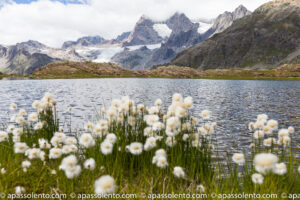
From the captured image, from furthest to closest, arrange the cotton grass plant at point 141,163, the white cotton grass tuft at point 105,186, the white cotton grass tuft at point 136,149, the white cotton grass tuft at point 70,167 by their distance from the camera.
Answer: the white cotton grass tuft at point 136,149 → the cotton grass plant at point 141,163 → the white cotton grass tuft at point 70,167 → the white cotton grass tuft at point 105,186

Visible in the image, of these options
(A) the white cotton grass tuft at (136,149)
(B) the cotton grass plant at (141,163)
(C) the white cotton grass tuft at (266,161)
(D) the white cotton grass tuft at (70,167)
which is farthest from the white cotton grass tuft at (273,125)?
(D) the white cotton grass tuft at (70,167)

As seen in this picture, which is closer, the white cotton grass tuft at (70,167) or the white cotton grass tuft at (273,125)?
the white cotton grass tuft at (70,167)

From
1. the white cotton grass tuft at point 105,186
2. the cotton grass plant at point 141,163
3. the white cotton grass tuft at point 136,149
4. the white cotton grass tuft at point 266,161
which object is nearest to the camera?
the white cotton grass tuft at point 105,186

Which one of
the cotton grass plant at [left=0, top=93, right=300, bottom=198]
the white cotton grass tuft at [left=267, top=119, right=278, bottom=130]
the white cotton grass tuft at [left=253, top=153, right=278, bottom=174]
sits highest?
the white cotton grass tuft at [left=267, top=119, right=278, bottom=130]

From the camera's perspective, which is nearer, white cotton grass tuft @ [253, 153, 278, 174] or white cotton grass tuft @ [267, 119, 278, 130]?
white cotton grass tuft @ [253, 153, 278, 174]

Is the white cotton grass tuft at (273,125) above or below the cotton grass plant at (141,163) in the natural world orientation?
above

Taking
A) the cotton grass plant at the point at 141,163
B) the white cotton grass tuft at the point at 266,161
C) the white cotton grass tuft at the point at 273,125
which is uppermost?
the white cotton grass tuft at the point at 273,125

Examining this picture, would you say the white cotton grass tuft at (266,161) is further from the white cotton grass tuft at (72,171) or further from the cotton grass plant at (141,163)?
the white cotton grass tuft at (72,171)

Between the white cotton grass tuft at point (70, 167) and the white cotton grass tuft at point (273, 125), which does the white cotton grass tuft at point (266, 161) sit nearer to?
the white cotton grass tuft at point (273, 125)

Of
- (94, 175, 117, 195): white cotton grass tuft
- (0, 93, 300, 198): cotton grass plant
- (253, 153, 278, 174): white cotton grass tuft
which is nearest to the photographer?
(94, 175, 117, 195): white cotton grass tuft

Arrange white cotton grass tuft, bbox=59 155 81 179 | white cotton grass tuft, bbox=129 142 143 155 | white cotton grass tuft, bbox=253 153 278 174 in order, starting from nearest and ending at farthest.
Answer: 1. white cotton grass tuft, bbox=253 153 278 174
2. white cotton grass tuft, bbox=59 155 81 179
3. white cotton grass tuft, bbox=129 142 143 155

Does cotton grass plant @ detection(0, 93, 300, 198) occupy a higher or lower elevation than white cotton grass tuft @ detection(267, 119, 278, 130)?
lower

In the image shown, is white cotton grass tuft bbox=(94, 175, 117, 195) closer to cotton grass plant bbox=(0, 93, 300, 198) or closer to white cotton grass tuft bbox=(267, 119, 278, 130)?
cotton grass plant bbox=(0, 93, 300, 198)

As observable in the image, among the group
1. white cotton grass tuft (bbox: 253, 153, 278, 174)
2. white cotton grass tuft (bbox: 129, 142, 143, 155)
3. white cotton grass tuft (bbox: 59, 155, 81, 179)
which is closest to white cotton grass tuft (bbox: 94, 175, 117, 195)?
white cotton grass tuft (bbox: 59, 155, 81, 179)
